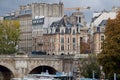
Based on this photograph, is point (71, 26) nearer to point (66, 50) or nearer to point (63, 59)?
point (66, 50)

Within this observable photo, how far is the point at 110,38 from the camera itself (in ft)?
211

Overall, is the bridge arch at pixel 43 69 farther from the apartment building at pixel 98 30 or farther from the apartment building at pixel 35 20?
the apartment building at pixel 35 20

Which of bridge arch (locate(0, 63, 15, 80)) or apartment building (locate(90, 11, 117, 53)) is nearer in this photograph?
bridge arch (locate(0, 63, 15, 80))

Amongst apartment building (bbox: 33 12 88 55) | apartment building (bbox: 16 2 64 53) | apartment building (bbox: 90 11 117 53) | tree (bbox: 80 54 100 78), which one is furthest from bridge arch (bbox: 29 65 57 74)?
apartment building (bbox: 16 2 64 53)

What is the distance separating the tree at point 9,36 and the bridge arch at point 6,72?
36.0ft

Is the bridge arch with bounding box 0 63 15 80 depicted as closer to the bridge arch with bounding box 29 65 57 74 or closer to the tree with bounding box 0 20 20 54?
the bridge arch with bounding box 29 65 57 74

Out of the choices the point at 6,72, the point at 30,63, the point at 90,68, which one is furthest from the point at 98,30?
the point at 90,68

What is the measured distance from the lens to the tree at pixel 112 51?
63.3 m

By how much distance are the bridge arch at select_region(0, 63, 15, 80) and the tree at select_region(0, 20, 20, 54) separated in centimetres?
1097

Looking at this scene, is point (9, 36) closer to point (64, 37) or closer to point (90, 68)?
point (64, 37)

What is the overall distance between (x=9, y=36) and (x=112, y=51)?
59.9 metres

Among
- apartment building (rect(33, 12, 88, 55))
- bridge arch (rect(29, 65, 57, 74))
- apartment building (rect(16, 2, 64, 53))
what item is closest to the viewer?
bridge arch (rect(29, 65, 57, 74))

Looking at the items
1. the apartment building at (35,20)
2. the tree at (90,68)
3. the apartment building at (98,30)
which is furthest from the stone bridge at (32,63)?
the apartment building at (35,20)

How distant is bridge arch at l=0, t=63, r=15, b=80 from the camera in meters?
95.5
